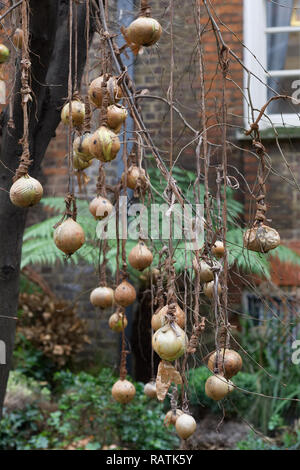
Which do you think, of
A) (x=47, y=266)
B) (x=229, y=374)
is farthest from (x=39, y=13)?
(x=47, y=266)

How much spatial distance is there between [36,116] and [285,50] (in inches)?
112

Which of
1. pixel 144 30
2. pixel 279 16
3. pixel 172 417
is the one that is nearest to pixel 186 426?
pixel 172 417

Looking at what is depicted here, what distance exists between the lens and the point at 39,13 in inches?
52.2

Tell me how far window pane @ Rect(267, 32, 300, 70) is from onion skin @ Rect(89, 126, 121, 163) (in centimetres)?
327

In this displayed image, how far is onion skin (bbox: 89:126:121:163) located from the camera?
30.9 inches

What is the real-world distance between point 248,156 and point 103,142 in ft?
9.86

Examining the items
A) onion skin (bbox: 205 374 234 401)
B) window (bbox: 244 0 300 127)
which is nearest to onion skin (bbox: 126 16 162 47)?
onion skin (bbox: 205 374 234 401)

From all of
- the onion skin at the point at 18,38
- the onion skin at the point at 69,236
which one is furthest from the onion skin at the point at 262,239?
the onion skin at the point at 18,38

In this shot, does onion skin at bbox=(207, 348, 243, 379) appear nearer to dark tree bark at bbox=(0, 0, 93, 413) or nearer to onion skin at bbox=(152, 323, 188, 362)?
onion skin at bbox=(152, 323, 188, 362)

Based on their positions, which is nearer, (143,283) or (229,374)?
(229,374)

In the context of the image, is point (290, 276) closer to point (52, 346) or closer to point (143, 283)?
point (143, 283)
